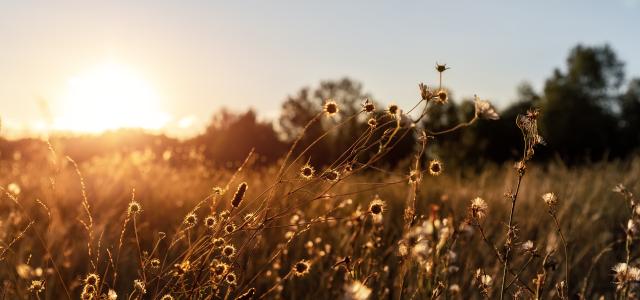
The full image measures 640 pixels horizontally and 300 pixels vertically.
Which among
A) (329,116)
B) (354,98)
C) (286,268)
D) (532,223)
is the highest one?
(354,98)

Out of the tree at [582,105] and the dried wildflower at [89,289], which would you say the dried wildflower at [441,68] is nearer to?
the dried wildflower at [89,289]

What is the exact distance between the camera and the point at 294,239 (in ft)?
13.9

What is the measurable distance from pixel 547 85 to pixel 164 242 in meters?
43.6

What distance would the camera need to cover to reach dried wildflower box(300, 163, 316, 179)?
1.61m

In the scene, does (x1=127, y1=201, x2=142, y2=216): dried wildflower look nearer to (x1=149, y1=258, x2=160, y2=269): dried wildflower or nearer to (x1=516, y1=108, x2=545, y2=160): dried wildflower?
(x1=149, y1=258, x2=160, y2=269): dried wildflower

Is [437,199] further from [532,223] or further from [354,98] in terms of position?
[354,98]

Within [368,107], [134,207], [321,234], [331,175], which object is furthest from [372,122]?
[321,234]

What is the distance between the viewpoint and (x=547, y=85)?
4384cm

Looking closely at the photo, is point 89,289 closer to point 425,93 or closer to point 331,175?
point 331,175

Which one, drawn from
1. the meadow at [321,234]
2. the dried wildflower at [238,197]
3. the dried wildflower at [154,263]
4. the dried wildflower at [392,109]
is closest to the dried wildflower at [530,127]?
the meadow at [321,234]

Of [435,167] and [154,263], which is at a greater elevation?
[435,167]

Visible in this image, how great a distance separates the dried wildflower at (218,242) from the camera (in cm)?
159

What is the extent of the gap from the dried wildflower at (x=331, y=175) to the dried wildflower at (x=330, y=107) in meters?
0.17

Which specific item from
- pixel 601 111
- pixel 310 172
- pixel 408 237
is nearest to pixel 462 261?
pixel 408 237
